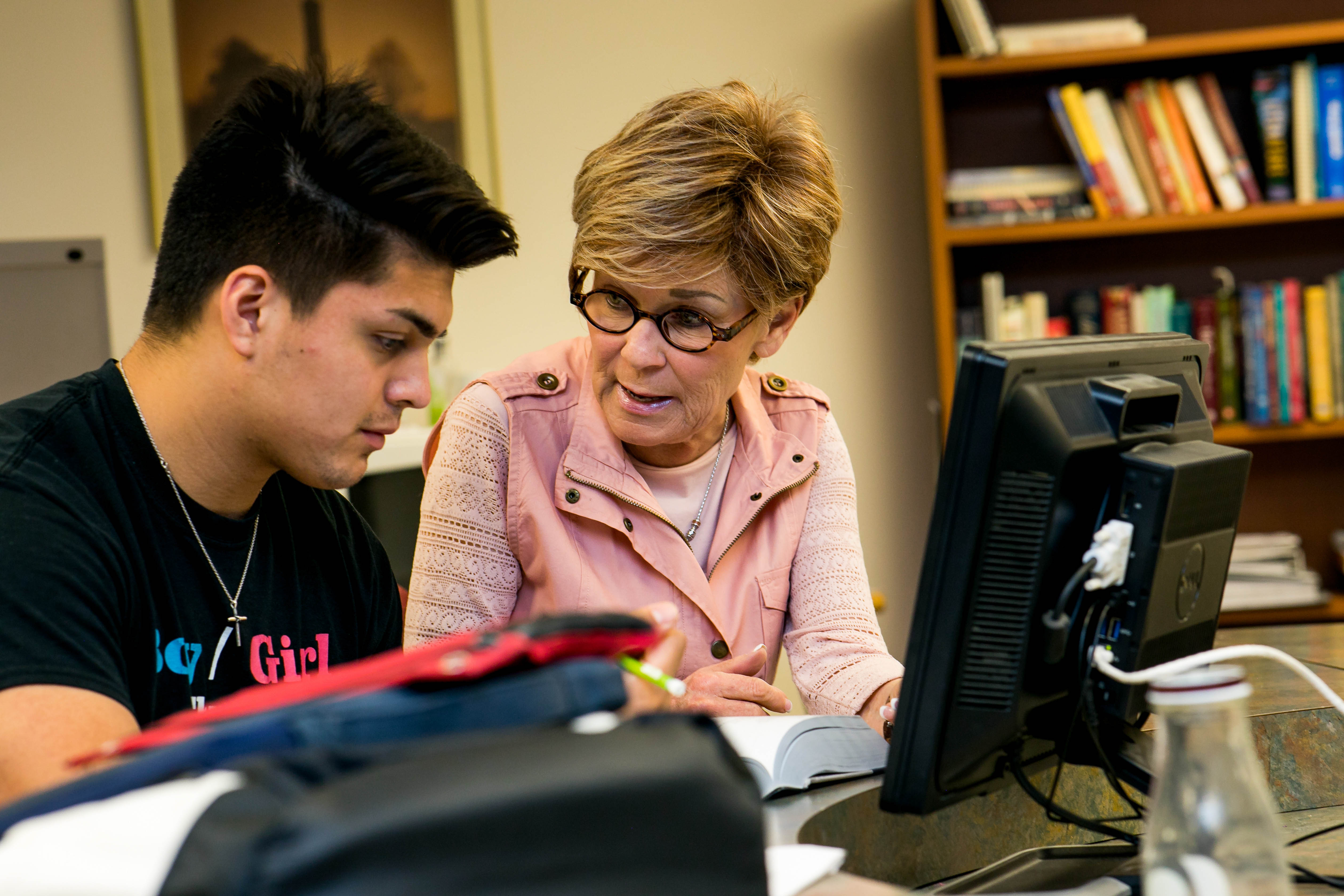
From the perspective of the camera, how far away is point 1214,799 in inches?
24.8

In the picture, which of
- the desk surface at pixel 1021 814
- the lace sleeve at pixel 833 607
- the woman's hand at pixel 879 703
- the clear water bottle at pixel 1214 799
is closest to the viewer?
the clear water bottle at pixel 1214 799

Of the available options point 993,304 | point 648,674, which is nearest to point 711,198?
point 648,674

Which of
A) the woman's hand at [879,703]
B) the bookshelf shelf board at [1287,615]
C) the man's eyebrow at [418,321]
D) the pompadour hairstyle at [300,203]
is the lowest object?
the bookshelf shelf board at [1287,615]

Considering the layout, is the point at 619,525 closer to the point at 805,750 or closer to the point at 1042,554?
the point at 805,750

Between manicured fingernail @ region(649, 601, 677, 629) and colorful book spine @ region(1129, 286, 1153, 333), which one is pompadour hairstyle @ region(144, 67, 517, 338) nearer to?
manicured fingernail @ region(649, 601, 677, 629)

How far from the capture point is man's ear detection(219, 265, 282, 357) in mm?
1092

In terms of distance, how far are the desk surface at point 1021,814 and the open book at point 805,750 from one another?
1cm

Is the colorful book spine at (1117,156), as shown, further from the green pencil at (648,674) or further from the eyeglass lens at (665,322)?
the green pencil at (648,674)

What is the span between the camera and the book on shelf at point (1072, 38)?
2662 mm

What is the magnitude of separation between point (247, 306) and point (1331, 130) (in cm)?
248

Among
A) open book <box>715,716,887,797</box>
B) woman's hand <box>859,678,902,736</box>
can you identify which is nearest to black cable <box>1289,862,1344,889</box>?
open book <box>715,716,887,797</box>

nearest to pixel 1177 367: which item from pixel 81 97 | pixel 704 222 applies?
pixel 704 222

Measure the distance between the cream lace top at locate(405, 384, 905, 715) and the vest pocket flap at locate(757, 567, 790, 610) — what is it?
0.07 ft

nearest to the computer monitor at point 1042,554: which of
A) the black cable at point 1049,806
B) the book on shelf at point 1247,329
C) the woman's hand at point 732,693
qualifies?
the black cable at point 1049,806
